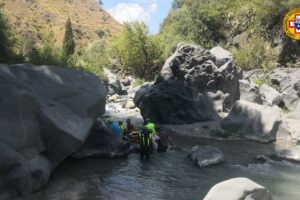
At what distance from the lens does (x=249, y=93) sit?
3005cm

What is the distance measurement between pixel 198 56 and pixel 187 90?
2.53 metres

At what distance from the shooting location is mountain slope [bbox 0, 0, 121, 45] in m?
105

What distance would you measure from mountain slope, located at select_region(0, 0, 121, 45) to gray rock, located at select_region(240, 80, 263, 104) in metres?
73.2

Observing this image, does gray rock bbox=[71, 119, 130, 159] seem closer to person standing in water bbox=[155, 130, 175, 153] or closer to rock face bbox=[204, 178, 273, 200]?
person standing in water bbox=[155, 130, 175, 153]

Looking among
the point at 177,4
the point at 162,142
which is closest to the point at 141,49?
the point at 177,4

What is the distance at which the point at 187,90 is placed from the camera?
2858 centimetres

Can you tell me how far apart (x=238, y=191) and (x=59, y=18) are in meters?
117

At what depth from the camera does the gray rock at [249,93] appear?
29.7m

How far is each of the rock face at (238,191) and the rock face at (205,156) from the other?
24.1 ft

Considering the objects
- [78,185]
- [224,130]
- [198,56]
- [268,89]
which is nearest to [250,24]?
[268,89]

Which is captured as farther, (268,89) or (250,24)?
(250,24)

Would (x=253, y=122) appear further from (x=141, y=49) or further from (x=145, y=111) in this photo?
(x=141, y=49)

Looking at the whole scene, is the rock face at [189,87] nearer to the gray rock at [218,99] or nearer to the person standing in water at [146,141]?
the gray rock at [218,99]

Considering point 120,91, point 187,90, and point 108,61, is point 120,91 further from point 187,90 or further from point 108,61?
point 187,90
